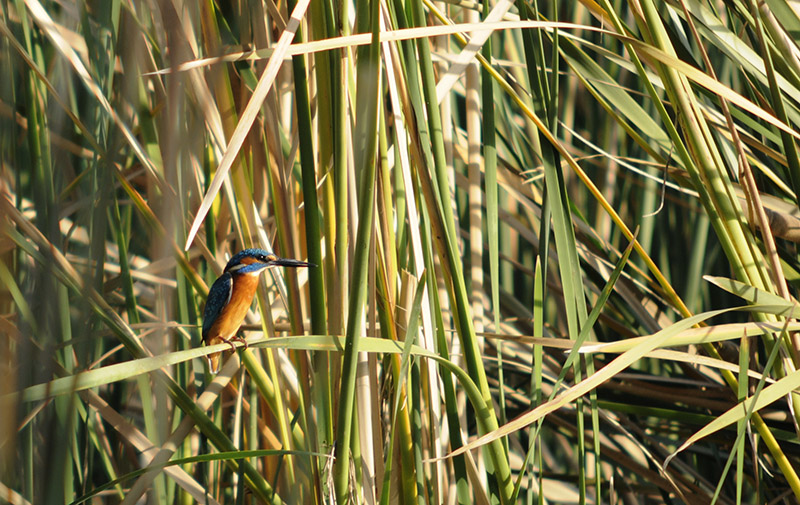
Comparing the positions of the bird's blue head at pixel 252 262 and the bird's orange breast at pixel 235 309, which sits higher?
the bird's blue head at pixel 252 262

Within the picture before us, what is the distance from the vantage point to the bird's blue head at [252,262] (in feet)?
3.12

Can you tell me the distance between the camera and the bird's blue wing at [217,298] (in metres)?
1.02

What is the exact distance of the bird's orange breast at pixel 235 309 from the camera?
3.33 ft

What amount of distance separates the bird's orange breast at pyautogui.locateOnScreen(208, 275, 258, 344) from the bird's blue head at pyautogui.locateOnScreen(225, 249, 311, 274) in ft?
0.04

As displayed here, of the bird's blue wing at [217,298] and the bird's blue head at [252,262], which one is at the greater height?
the bird's blue head at [252,262]

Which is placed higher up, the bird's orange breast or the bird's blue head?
the bird's blue head

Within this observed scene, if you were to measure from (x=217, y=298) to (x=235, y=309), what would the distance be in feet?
0.12

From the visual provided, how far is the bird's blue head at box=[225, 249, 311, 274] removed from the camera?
3.12 feet

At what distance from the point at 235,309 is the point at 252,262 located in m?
0.12

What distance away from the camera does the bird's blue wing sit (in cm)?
102

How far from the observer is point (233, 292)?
1.04 meters

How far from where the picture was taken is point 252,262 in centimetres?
103

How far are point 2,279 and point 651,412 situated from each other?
1122mm

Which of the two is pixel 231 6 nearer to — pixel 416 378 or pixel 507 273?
pixel 416 378
